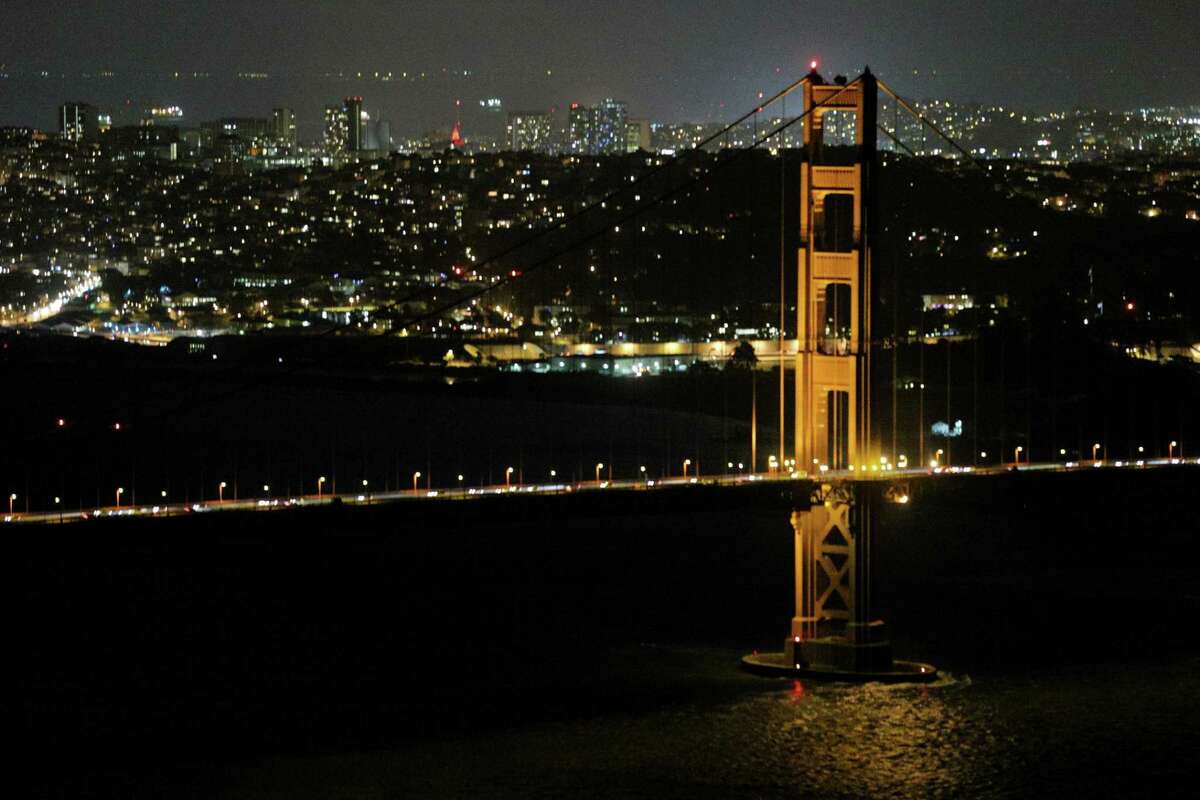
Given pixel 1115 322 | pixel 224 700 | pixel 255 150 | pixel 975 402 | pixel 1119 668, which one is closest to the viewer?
pixel 224 700

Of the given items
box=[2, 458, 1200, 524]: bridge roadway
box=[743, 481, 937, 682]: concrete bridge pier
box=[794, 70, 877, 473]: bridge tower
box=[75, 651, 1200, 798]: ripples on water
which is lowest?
box=[75, 651, 1200, 798]: ripples on water

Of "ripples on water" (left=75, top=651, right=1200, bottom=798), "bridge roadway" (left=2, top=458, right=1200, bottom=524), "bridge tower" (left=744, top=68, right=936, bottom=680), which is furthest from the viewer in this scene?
"bridge tower" (left=744, top=68, right=936, bottom=680)

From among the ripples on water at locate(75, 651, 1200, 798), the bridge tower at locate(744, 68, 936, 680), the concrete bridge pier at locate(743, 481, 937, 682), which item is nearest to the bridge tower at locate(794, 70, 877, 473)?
the bridge tower at locate(744, 68, 936, 680)

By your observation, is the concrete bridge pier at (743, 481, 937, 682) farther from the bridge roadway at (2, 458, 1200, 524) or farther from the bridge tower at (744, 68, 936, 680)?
the bridge roadway at (2, 458, 1200, 524)

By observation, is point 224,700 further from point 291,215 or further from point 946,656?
point 291,215

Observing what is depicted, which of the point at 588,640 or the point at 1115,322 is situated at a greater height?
the point at 1115,322

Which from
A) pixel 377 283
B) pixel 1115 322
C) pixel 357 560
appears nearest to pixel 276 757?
pixel 357 560

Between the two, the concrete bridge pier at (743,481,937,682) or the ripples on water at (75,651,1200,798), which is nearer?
the ripples on water at (75,651,1200,798)

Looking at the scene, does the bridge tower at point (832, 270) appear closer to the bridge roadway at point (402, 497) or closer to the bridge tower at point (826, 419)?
the bridge tower at point (826, 419)

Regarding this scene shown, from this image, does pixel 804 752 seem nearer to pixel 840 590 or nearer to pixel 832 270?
pixel 840 590
